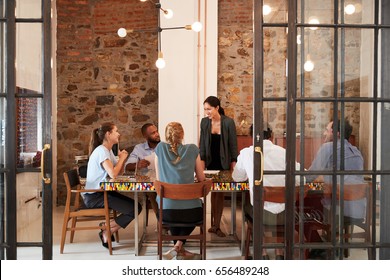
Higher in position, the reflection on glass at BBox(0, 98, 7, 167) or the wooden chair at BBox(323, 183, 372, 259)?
the reflection on glass at BBox(0, 98, 7, 167)

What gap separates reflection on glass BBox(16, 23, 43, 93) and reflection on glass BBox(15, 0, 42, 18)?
0.23 ft

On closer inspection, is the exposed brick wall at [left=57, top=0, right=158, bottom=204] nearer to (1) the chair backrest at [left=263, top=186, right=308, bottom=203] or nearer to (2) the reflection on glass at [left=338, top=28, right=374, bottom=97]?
(1) the chair backrest at [left=263, top=186, right=308, bottom=203]

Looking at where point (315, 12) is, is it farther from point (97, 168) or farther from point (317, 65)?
point (97, 168)

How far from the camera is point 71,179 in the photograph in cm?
582

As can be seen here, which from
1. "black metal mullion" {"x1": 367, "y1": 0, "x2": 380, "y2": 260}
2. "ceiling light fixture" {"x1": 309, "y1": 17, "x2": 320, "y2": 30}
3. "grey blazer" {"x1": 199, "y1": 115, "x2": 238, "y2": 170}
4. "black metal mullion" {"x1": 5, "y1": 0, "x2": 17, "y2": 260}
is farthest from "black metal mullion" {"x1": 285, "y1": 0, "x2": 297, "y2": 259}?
"grey blazer" {"x1": 199, "y1": 115, "x2": 238, "y2": 170}

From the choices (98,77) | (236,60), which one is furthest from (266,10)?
(98,77)

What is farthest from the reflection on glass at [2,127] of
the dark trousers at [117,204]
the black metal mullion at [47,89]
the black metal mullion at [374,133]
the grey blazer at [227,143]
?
the grey blazer at [227,143]

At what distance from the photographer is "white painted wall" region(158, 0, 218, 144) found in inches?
321

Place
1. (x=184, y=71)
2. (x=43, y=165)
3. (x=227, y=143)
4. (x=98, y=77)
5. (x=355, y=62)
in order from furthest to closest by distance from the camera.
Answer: (x=98, y=77), (x=184, y=71), (x=227, y=143), (x=355, y=62), (x=43, y=165)

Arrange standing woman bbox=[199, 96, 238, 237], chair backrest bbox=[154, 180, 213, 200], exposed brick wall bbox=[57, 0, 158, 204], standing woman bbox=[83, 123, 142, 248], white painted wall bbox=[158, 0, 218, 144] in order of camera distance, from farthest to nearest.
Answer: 1. exposed brick wall bbox=[57, 0, 158, 204]
2. white painted wall bbox=[158, 0, 218, 144]
3. standing woman bbox=[199, 96, 238, 237]
4. standing woman bbox=[83, 123, 142, 248]
5. chair backrest bbox=[154, 180, 213, 200]

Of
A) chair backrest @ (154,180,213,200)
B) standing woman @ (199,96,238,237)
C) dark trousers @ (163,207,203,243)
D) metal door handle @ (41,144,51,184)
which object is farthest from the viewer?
standing woman @ (199,96,238,237)

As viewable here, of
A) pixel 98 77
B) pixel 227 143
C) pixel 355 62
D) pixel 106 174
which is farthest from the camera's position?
pixel 98 77

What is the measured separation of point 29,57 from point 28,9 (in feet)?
1.26
